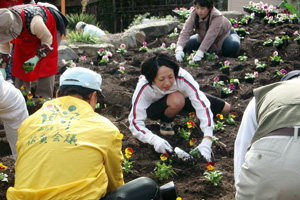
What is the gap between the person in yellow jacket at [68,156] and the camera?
1.78 m

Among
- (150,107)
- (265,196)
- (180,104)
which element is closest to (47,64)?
(150,107)

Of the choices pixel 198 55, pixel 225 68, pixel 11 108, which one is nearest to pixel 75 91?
pixel 11 108

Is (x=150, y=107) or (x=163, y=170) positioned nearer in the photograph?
(x=163, y=170)

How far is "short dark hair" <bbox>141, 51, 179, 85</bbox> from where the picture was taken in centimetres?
298

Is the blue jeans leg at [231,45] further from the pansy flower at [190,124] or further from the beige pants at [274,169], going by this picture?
the beige pants at [274,169]

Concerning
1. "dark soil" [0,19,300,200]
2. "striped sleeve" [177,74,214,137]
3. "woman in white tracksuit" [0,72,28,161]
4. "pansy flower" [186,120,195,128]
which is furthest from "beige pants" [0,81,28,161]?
"pansy flower" [186,120,195,128]

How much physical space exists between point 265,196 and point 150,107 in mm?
1979

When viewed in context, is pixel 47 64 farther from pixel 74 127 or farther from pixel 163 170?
pixel 74 127

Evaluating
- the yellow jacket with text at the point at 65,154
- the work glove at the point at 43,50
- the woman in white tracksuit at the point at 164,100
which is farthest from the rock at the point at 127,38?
the yellow jacket with text at the point at 65,154

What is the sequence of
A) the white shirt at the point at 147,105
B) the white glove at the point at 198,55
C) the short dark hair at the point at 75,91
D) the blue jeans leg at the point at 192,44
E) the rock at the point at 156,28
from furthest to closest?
the rock at the point at 156,28, the blue jeans leg at the point at 192,44, the white glove at the point at 198,55, the white shirt at the point at 147,105, the short dark hair at the point at 75,91

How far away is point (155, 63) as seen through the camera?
9.78 ft

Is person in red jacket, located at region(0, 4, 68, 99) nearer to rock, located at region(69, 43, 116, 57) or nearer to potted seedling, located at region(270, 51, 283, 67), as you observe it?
rock, located at region(69, 43, 116, 57)

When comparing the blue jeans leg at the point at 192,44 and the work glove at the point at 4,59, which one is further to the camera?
the blue jeans leg at the point at 192,44

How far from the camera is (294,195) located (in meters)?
1.48
